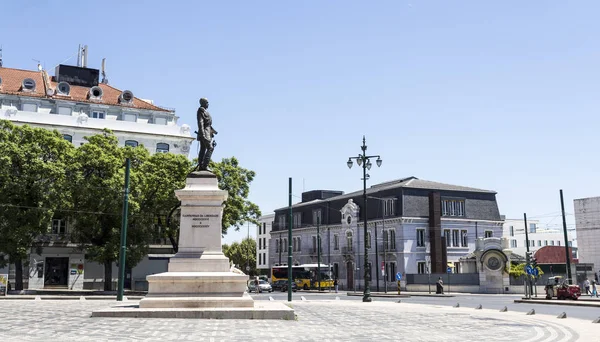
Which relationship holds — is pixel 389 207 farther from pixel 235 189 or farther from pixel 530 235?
pixel 530 235

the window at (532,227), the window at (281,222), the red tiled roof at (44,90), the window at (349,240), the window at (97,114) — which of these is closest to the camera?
the red tiled roof at (44,90)

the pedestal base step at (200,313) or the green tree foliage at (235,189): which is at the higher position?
the green tree foliage at (235,189)

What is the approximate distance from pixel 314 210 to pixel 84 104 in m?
35.2

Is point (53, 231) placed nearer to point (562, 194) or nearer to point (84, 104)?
point (84, 104)

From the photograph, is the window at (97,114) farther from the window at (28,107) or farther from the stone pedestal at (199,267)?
the stone pedestal at (199,267)

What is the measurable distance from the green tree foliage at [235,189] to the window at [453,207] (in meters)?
26.1

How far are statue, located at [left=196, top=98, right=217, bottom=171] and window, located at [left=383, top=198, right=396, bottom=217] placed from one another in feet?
151

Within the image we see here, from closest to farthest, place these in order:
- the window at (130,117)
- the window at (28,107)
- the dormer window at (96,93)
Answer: the window at (28,107) → the window at (130,117) → the dormer window at (96,93)

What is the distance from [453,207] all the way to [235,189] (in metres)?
30.0

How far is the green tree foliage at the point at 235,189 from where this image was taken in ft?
155

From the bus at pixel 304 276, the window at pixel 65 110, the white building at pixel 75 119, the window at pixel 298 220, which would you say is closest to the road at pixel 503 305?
the white building at pixel 75 119

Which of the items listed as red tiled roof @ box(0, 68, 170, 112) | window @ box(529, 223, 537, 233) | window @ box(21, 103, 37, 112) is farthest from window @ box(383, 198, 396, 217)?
window @ box(529, 223, 537, 233)

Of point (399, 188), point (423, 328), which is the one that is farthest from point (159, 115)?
point (423, 328)

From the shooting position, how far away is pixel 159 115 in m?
59.6
